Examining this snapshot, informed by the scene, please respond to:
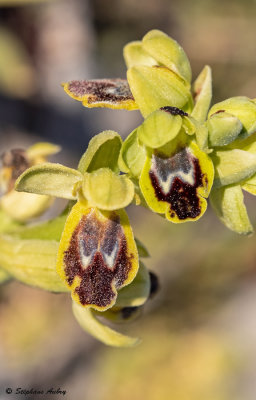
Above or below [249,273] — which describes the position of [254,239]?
above

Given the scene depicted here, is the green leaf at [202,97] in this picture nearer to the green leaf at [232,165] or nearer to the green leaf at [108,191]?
the green leaf at [232,165]

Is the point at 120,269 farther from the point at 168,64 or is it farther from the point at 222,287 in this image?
the point at 222,287

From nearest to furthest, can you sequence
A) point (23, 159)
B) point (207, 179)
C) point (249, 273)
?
point (207, 179)
point (23, 159)
point (249, 273)

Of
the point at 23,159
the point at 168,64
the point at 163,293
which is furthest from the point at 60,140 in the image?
the point at 168,64

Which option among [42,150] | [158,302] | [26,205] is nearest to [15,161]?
[42,150]

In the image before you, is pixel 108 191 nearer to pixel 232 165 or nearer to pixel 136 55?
pixel 232 165

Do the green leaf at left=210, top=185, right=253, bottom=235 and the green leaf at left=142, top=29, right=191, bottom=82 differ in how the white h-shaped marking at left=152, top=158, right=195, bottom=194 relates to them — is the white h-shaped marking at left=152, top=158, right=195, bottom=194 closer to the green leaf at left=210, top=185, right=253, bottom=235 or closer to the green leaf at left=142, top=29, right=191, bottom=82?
the green leaf at left=210, top=185, right=253, bottom=235

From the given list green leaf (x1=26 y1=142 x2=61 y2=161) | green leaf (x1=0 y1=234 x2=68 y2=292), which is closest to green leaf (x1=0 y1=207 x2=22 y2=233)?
green leaf (x1=0 y1=234 x2=68 y2=292)
